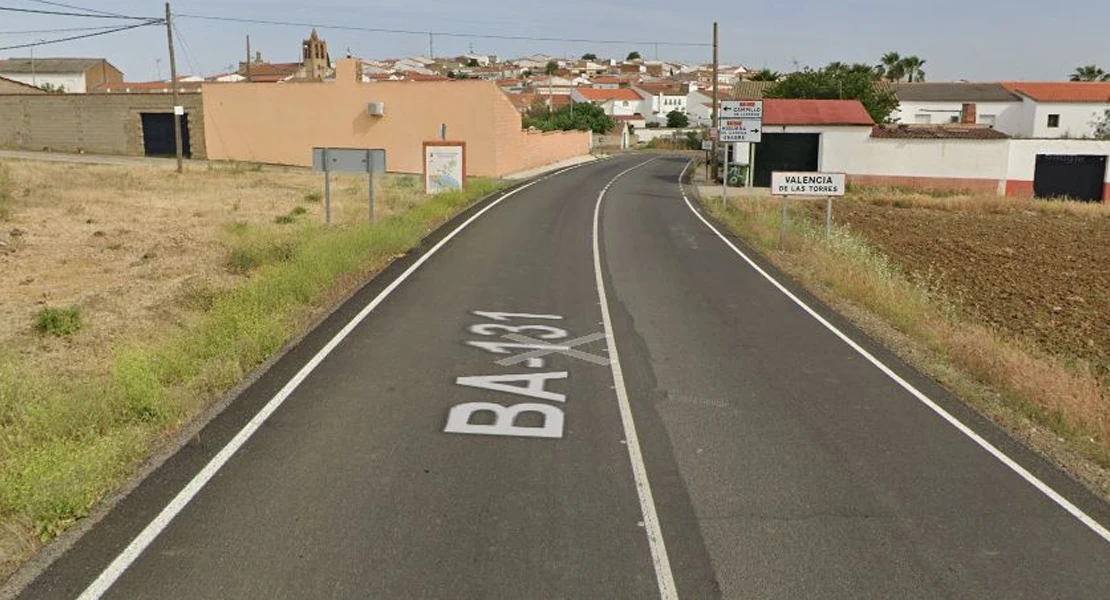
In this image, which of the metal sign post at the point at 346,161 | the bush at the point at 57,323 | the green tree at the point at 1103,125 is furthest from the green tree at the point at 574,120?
the bush at the point at 57,323

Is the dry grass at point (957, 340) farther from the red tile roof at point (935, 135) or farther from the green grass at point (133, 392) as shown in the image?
the red tile roof at point (935, 135)

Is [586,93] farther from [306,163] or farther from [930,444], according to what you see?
[930,444]

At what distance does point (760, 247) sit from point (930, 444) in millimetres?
13555

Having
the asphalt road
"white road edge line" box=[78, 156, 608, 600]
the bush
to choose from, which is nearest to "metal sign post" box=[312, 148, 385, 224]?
"white road edge line" box=[78, 156, 608, 600]

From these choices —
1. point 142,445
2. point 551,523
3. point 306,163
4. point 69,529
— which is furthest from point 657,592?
point 306,163

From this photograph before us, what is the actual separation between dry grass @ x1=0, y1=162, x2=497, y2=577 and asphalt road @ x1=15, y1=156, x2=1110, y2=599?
41 centimetres

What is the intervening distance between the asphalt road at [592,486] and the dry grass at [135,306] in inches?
16.2

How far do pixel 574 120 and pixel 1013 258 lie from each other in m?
70.2

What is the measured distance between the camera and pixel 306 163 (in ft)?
159

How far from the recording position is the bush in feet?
37.0

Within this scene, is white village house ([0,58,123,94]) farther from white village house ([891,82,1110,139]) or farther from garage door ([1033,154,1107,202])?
garage door ([1033,154,1107,202])

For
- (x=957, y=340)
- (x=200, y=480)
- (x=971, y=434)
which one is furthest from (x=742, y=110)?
(x=200, y=480)

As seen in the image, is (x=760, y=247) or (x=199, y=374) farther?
(x=760, y=247)

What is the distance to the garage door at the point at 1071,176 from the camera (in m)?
42.8
